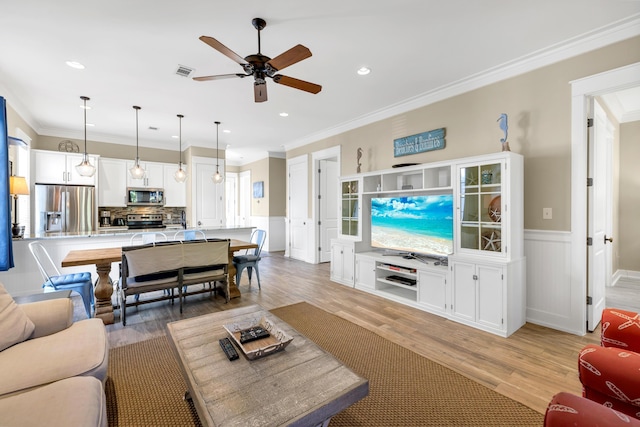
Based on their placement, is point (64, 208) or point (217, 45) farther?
point (64, 208)

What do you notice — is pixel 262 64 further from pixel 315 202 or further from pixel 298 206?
pixel 298 206

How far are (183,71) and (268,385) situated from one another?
3.40 meters

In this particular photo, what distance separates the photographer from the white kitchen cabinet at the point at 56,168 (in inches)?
209

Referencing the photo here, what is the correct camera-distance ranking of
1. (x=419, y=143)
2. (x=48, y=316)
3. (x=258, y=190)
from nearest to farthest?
1. (x=48, y=316)
2. (x=419, y=143)
3. (x=258, y=190)

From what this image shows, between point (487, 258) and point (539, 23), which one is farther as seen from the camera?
point (487, 258)

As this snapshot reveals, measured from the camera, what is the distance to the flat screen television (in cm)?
344

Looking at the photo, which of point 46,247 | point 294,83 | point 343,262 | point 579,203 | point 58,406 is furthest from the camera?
point 343,262

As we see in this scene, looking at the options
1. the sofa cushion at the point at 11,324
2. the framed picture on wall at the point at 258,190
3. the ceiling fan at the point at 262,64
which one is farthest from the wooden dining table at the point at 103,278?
the framed picture on wall at the point at 258,190

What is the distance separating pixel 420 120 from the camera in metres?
4.14

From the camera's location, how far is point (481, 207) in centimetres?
312

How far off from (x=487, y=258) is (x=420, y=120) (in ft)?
7.07

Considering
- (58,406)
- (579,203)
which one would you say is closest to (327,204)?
(579,203)

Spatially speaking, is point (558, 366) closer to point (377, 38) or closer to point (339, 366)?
point (339, 366)

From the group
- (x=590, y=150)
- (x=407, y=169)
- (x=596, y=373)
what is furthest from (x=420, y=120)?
(x=596, y=373)
